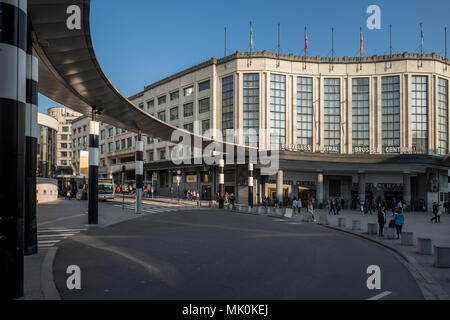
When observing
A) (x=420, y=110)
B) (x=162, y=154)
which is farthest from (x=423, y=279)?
(x=162, y=154)

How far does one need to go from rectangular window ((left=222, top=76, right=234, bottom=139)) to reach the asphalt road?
34.2m

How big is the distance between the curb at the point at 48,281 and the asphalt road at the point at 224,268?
173 mm

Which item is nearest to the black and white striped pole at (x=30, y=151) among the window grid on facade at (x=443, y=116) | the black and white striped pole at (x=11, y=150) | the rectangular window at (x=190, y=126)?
the black and white striped pole at (x=11, y=150)

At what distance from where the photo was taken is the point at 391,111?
1796 inches

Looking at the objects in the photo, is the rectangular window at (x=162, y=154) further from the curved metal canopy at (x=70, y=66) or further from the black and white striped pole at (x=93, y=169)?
the black and white striped pole at (x=93, y=169)

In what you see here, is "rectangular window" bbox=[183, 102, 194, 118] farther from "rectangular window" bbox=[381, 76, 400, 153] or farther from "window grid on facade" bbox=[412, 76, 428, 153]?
"window grid on facade" bbox=[412, 76, 428, 153]

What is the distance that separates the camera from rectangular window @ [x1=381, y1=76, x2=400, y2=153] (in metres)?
45.2

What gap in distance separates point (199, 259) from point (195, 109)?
44.3 meters

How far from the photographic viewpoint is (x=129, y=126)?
83.6ft

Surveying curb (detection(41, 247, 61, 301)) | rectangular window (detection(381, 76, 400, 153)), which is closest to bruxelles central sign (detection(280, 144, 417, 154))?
rectangular window (detection(381, 76, 400, 153))

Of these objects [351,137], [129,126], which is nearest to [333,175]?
[351,137]

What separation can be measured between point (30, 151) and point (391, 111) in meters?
46.9

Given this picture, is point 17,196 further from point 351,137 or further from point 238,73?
point 351,137

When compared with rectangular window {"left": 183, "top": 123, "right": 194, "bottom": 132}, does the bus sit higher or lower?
lower
